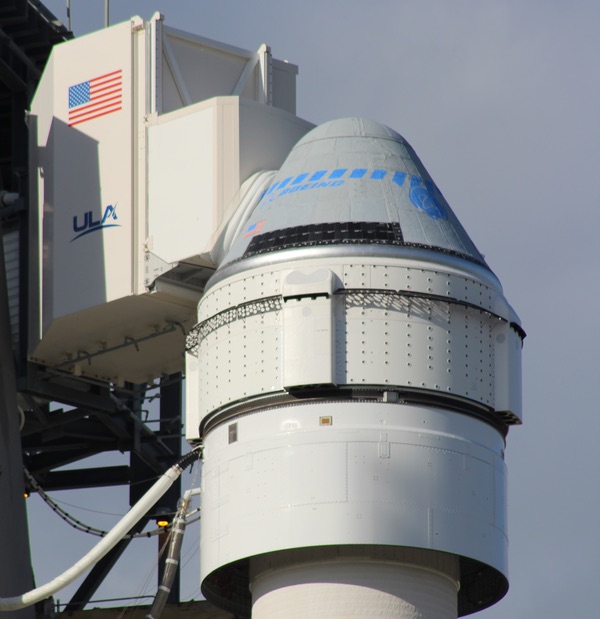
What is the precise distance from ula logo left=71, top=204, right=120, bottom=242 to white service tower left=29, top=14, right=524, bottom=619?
0.48 feet

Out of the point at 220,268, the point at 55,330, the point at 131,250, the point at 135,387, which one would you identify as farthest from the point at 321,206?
the point at 135,387

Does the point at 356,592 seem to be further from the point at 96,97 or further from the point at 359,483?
the point at 96,97

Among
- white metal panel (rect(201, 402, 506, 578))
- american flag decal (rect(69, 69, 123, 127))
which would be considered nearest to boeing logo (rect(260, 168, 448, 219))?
white metal panel (rect(201, 402, 506, 578))

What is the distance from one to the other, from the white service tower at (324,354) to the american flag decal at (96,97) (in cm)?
143

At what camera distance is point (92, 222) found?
47000mm

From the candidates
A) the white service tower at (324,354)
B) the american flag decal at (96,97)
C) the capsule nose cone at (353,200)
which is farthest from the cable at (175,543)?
the american flag decal at (96,97)

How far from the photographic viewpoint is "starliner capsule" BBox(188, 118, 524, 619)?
38406 mm

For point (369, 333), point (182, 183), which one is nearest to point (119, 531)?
point (369, 333)

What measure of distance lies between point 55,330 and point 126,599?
987 cm

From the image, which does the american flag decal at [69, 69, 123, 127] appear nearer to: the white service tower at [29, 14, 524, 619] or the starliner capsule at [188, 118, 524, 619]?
the white service tower at [29, 14, 524, 619]

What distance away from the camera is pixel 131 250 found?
4572cm

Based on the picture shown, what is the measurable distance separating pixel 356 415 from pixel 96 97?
1222 centimetres

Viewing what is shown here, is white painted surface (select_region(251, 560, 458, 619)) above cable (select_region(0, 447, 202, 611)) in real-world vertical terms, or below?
below

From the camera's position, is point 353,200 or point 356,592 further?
point 353,200
